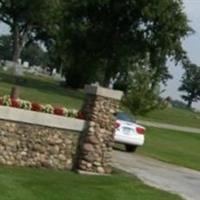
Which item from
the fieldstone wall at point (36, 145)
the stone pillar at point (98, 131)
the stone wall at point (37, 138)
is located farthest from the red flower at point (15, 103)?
the stone pillar at point (98, 131)

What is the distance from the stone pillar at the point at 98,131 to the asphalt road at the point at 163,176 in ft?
3.67

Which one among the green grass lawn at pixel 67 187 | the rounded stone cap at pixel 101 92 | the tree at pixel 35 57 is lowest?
the green grass lawn at pixel 67 187

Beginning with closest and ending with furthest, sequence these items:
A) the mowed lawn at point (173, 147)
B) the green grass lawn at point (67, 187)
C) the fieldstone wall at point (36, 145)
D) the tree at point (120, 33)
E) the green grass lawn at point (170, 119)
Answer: the green grass lawn at point (67, 187) < the fieldstone wall at point (36, 145) < the mowed lawn at point (173, 147) < the green grass lawn at point (170, 119) < the tree at point (120, 33)

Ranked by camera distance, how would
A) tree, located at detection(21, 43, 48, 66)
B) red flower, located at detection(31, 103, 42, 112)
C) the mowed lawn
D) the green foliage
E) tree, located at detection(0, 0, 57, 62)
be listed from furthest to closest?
1. tree, located at detection(21, 43, 48, 66)
2. tree, located at detection(0, 0, 57, 62)
3. the green foliage
4. the mowed lawn
5. red flower, located at detection(31, 103, 42, 112)

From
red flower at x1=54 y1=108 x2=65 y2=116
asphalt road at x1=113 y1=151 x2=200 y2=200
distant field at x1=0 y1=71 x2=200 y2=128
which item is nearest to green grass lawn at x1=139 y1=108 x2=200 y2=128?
distant field at x1=0 y1=71 x2=200 y2=128

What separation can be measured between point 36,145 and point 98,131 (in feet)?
5.50

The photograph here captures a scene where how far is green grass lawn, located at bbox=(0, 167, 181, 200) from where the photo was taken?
555 inches

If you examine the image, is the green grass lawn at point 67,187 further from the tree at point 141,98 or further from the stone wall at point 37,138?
the tree at point 141,98

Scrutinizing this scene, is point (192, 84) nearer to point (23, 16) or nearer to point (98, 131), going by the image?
point (23, 16)

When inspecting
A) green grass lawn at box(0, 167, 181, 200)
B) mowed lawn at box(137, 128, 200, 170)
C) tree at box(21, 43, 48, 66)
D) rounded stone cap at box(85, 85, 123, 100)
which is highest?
tree at box(21, 43, 48, 66)

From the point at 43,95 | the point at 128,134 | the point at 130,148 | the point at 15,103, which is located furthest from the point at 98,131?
the point at 43,95

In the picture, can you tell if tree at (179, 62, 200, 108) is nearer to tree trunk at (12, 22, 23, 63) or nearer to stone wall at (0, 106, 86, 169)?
tree trunk at (12, 22, 23, 63)

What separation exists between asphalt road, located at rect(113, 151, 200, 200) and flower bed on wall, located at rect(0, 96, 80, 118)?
90.7 inches

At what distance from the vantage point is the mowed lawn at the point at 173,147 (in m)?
30.1
